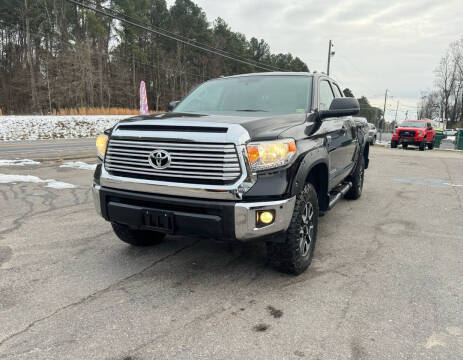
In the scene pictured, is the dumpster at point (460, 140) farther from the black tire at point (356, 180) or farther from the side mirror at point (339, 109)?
the side mirror at point (339, 109)

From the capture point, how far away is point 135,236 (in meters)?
3.77

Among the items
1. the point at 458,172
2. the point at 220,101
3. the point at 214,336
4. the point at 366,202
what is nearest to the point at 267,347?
the point at 214,336

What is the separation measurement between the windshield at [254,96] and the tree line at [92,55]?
29066mm

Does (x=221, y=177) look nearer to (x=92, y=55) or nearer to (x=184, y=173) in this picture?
(x=184, y=173)

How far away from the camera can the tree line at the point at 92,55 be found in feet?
128

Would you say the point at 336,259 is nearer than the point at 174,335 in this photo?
No

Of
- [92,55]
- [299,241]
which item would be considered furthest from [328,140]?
[92,55]

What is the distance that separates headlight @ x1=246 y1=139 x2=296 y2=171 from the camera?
8.92 feet

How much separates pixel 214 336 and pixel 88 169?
7501 mm

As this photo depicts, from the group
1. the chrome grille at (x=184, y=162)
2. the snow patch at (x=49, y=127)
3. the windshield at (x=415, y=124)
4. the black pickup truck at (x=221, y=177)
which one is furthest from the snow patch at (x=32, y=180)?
the windshield at (x=415, y=124)

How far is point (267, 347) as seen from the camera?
2.25 metres

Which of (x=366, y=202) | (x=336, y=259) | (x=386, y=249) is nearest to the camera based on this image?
(x=336, y=259)

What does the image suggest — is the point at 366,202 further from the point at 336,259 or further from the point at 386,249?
the point at 336,259

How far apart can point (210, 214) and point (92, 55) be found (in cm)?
4345
